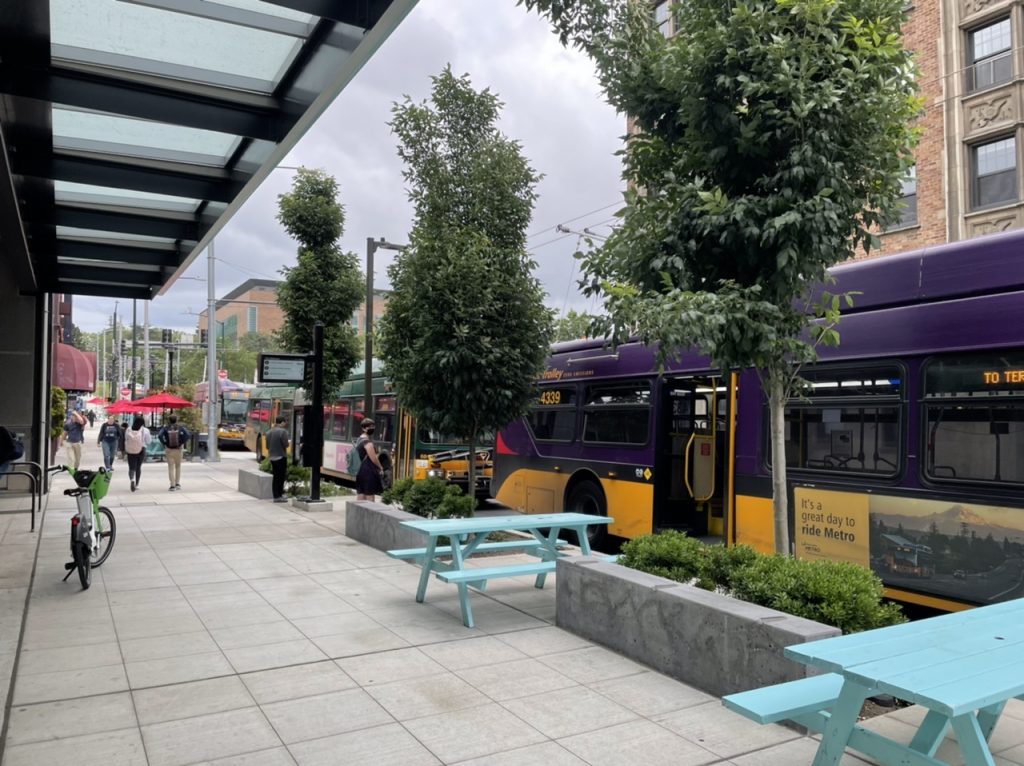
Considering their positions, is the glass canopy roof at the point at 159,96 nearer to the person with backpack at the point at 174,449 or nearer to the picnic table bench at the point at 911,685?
the picnic table bench at the point at 911,685

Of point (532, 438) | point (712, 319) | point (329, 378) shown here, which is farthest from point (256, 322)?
point (712, 319)

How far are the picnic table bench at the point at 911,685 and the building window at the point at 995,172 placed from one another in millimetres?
22852

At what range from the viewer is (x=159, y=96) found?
21.9 feet

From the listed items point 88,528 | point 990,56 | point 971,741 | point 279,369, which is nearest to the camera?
point 971,741

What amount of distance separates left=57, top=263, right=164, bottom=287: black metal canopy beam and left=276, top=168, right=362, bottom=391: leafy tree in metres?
3.86

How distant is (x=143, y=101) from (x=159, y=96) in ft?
0.46

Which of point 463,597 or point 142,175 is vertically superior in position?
point 142,175

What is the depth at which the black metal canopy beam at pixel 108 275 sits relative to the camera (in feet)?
42.8

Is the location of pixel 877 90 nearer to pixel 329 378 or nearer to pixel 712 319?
pixel 712 319

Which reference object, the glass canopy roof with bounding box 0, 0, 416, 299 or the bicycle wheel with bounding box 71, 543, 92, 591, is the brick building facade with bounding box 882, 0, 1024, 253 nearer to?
the glass canopy roof with bounding box 0, 0, 416, 299

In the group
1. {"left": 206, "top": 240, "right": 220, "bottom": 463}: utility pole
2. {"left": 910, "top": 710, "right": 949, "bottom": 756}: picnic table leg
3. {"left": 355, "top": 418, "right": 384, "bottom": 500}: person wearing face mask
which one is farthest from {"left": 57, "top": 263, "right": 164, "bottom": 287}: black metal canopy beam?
{"left": 206, "top": 240, "right": 220, "bottom": 463}: utility pole

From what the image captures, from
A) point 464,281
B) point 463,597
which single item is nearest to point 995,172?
point 464,281

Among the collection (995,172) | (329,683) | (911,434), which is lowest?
(329,683)

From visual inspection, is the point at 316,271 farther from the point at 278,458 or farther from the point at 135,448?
the point at 135,448
